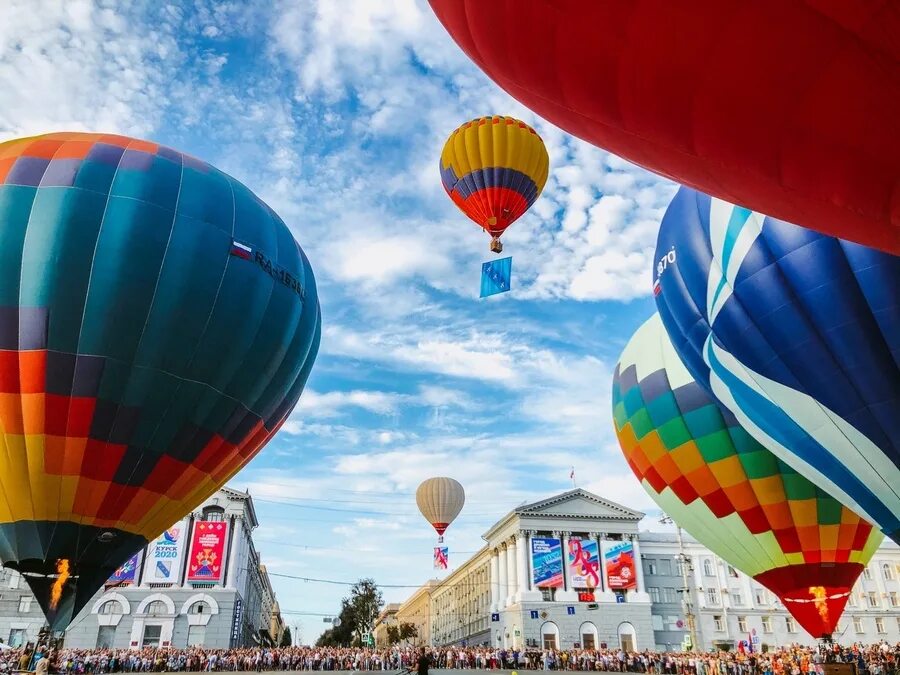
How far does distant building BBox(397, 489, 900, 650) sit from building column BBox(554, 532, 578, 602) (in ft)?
0.27

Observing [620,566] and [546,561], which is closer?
[546,561]

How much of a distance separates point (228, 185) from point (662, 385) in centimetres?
1214

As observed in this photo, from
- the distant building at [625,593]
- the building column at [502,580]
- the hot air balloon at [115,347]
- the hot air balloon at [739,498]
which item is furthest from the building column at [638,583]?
the hot air balloon at [115,347]

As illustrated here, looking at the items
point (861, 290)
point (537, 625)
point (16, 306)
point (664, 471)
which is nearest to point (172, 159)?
point (16, 306)

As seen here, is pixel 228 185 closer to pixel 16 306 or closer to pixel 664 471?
pixel 16 306

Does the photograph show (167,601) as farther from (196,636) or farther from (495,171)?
(495,171)

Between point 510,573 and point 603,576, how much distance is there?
8203 millimetres

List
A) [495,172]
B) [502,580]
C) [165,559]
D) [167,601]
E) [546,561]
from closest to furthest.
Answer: [495,172], [167,601], [165,559], [546,561], [502,580]

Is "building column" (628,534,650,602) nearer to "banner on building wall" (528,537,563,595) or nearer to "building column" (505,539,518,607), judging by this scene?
"banner on building wall" (528,537,563,595)

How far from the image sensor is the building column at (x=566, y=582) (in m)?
56.6

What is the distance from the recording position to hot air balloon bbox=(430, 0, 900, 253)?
147 inches

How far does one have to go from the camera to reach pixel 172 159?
14516 mm

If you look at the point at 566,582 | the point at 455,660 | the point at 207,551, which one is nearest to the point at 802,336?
the point at 455,660

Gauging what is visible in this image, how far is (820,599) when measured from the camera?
1488 cm
